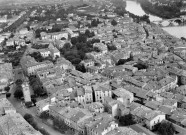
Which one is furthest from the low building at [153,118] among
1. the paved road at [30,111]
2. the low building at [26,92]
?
the low building at [26,92]

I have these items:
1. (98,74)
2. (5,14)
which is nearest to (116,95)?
(98,74)

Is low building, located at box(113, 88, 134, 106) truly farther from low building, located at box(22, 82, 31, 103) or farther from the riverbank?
the riverbank

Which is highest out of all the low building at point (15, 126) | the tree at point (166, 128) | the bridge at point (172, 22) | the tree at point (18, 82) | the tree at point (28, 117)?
the low building at point (15, 126)

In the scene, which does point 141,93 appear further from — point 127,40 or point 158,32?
point 158,32

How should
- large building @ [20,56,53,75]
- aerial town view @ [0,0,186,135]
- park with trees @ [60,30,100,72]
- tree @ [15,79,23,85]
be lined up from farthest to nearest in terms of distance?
park with trees @ [60,30,100,72], large building @ [20,56,53,75], tree @ [15,79,23,85], aerial town view @ [0,0,186,135]

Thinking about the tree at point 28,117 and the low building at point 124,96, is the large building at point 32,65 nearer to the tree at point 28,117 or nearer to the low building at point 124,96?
the tree at point 28,117

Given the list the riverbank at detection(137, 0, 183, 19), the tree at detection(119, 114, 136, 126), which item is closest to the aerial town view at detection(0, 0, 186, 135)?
the tree at detection(119, 114, 136, 126)
